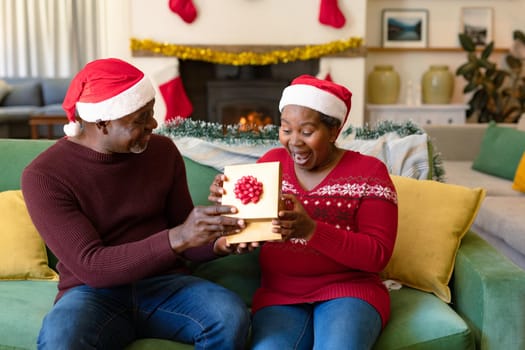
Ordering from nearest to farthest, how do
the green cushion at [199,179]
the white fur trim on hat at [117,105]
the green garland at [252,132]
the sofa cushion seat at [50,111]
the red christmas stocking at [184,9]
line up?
the white fur trim on hat at [117,105] < the green cushion at [199,179] < the green garland at [252,132] < the red christmas stocking at [184,9] < the sofa cushion seat at [50,111]

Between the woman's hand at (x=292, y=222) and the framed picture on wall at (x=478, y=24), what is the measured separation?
4.65 meters

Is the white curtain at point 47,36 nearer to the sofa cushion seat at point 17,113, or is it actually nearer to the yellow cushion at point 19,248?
the sofa cushion seat at point 17,113

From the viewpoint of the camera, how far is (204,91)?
555 centimetres

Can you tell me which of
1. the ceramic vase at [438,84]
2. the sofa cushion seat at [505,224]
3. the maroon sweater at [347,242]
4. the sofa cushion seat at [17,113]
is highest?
the ceramic vase at [438,84]

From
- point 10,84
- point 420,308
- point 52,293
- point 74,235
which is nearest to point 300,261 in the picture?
point 420,308

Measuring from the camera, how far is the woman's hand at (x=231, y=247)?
1.51 m

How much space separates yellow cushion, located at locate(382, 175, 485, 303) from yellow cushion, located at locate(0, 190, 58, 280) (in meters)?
1.02

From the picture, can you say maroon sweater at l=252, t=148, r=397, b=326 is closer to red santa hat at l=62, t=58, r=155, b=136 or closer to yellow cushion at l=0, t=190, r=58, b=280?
red santa hat at l=62, t=58, r=155, b=136

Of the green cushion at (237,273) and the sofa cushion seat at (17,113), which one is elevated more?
the sofa cushion seat at (17,113)

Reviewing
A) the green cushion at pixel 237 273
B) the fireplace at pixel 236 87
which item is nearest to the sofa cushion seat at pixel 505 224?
the green cushion at pixel 237 273

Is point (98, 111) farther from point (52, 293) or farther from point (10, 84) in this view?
point (10, 84)

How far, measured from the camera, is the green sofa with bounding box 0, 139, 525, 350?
1.62 meters

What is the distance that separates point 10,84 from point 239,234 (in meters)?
6.70

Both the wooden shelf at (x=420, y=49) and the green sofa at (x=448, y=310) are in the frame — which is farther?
the wooden shelf at (x=420, y=49)
